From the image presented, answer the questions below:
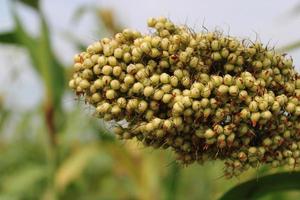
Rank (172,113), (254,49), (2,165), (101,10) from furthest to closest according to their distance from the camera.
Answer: (2,165) < (101,10) < (254,49) < (172,113)

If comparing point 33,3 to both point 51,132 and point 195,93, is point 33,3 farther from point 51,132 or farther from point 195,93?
point 195,93

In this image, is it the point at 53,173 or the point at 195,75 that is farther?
the point at 53,173

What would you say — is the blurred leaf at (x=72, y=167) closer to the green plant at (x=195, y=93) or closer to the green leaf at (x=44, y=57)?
the green leaf at (x=44, y=57)

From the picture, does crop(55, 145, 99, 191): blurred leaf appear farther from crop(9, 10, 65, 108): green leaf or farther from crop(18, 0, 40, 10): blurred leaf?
crop(18, 0, 40, 10): blurred leaf

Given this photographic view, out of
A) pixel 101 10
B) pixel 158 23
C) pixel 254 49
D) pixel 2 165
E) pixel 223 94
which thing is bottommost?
pixel 223 94

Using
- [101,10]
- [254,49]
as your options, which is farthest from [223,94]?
[101,10]

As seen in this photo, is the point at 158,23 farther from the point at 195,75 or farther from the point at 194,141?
the point at 194,141

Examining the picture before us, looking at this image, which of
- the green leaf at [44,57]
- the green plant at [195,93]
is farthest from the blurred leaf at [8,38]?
the green plant at [195,93]
